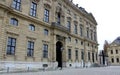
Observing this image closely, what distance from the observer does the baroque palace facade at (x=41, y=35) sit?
2402 cm

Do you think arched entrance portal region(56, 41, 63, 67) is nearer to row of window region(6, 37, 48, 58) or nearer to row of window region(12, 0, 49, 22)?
row of window region(6, 37, 48, 58)

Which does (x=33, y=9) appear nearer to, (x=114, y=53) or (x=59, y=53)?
(x=59, y=53)

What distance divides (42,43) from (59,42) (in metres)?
5.89

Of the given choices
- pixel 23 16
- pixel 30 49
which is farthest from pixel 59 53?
pixel 23 16

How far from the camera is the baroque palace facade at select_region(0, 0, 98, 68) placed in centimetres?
2402

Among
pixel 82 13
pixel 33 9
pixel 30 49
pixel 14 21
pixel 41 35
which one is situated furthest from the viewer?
pixel 82 13

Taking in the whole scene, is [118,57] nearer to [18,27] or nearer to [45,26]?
[45,26]

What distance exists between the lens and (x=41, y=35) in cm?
3045

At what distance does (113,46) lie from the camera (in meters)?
84.5

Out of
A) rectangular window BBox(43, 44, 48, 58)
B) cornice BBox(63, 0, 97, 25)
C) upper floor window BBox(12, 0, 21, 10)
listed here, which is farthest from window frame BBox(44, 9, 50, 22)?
cornice BBox(63, 0, 97, 25)

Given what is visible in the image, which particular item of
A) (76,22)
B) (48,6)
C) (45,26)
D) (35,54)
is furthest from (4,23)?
(76,22)

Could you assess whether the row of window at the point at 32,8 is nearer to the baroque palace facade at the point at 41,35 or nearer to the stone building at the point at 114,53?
the baroque palace facade at the point at 41,35

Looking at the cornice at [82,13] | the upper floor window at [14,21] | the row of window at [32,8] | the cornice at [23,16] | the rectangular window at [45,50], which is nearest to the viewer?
the cornice at [23,16]

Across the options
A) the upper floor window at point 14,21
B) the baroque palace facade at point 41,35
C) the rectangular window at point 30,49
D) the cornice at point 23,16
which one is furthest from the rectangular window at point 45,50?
the upper floor window at point 14,21
